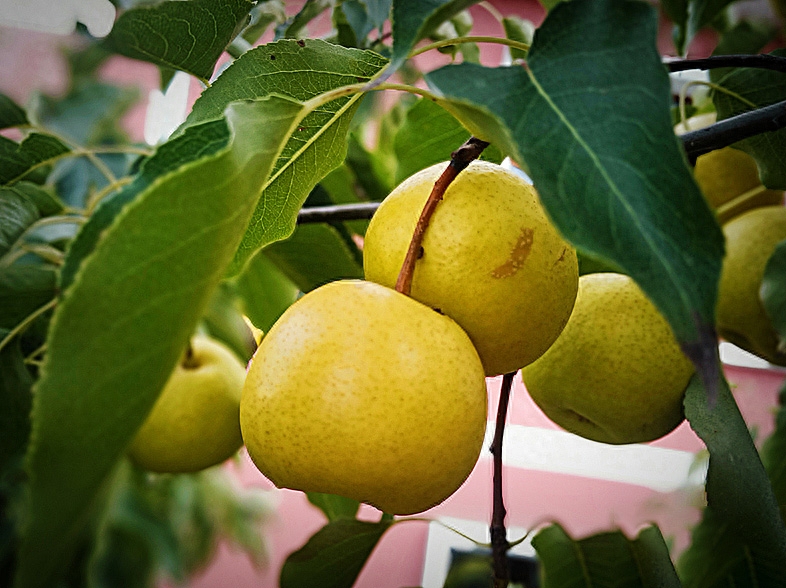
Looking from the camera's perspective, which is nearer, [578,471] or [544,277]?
[544,277]

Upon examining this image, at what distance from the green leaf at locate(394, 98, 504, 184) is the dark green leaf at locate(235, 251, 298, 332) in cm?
22

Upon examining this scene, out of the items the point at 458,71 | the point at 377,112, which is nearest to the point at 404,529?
the point at 377,112

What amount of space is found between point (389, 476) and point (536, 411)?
166 centimetres

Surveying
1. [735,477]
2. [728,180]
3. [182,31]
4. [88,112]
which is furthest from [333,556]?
[88,112]

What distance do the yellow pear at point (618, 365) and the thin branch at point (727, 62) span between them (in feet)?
0.54

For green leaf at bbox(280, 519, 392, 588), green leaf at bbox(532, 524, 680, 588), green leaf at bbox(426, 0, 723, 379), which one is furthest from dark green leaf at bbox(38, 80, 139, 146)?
green leaf at bbox(426, 0, 723, 379)

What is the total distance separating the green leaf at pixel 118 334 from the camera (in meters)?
0.22

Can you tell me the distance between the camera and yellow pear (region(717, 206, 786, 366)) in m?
0.69

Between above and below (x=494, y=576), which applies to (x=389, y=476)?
above

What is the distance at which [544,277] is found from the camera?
15.4 inches

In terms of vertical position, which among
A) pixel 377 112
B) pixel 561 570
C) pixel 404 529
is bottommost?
pixel 404 529

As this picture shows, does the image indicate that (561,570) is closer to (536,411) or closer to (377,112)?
(377,112)

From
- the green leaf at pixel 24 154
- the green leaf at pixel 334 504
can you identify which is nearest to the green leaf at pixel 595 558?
the green leaf at pixel 334 504

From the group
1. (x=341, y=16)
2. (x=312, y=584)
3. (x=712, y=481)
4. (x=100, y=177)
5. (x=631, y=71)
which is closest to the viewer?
(x=631, y=71)
